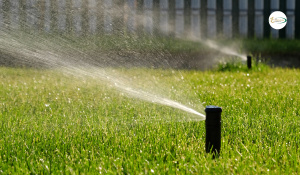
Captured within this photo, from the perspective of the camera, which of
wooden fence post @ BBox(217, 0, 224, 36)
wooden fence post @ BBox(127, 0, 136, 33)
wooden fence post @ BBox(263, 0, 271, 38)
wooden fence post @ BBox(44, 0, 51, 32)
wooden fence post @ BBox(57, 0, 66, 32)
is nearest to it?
wooden fence post @ BBox(44, 0, 51, 32)

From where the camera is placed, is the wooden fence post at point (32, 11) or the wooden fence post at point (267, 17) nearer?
the wooden fence post at point (32, 11)

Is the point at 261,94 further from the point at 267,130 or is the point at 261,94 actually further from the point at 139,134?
the point at 139,134

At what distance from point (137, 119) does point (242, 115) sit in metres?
1.05

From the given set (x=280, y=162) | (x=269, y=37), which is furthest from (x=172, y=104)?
(x=269, y=37)

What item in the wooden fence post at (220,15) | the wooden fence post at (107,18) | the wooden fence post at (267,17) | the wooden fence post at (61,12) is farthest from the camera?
the wooden fence post at (267,17)

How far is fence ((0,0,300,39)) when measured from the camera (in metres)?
10.7

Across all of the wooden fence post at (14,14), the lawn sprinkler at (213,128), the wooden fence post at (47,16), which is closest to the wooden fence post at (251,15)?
the wooden fence post at (47,16)

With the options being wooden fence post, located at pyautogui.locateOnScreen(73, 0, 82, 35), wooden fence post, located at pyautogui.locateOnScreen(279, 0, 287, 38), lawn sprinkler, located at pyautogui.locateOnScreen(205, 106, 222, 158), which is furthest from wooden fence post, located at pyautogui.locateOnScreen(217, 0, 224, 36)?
lawn sprinkler, located at pyautogui.locateOnScreen(205, 106, 222, 158)

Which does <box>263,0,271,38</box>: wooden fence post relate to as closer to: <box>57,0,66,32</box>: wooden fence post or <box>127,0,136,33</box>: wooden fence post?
<box>127,0,136,33</box>: wooden fence post

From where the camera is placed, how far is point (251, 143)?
2.47 meters

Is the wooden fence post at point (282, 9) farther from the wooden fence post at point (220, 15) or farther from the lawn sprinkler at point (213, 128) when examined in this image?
the lawn sprinkler at point (213, 128)
